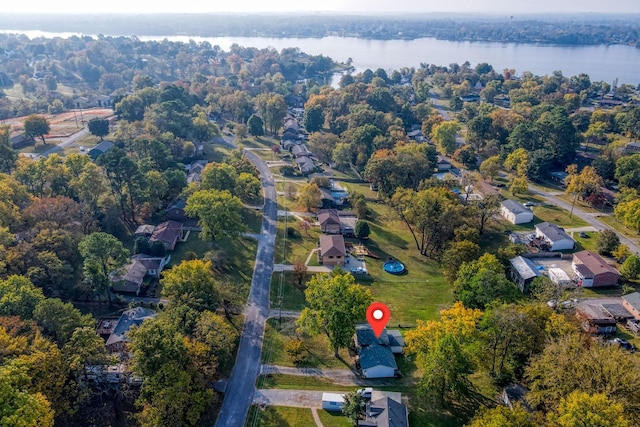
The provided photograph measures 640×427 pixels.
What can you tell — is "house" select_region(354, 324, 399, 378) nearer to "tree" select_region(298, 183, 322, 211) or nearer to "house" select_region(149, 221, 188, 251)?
"house" select_region(149, 221, 188, 251)

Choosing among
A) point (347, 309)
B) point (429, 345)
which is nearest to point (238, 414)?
point (347, 309)

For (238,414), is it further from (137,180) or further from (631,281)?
(631,281)

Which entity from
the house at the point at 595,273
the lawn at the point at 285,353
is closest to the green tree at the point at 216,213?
the lawn at the point at 285,353

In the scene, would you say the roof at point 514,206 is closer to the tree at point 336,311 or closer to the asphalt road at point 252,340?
the asphalt road at point 252,340

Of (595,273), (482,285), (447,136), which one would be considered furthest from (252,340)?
(447,136)

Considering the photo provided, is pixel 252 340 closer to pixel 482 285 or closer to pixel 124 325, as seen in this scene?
pixel 124 325

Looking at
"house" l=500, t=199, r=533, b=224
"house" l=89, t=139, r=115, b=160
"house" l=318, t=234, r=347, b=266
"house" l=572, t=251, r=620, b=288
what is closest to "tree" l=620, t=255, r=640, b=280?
"house" l=572, t=251, r=620, b=288
